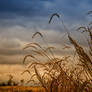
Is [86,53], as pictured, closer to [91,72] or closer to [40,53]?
[91,72]

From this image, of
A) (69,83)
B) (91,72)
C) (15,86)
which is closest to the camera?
(91,72)

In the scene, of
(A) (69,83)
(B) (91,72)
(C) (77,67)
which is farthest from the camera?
(C) (77,67)

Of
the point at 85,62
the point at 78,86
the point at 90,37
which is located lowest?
the point at 78,86

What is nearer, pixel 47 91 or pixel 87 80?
pixel 87 80

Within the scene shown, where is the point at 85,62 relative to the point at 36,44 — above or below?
below

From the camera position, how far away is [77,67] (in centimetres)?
490

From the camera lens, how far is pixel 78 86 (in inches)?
169

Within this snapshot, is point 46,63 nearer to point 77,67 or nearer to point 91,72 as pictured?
point 77,67

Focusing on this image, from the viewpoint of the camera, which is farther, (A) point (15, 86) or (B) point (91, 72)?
(A) point (15, 86)

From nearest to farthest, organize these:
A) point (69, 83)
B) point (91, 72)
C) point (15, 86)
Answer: point (91, 72)
point (69, 83)
point (15, 86)

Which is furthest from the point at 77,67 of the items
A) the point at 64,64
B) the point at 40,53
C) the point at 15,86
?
the point at 15,86

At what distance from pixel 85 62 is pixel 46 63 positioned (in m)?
1.00

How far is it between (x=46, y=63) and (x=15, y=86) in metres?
4.20

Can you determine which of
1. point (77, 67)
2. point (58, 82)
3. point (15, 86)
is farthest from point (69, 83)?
point (15, 86)
